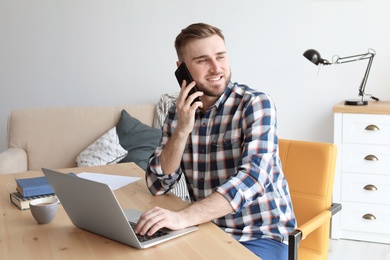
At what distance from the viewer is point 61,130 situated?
3.64 meters

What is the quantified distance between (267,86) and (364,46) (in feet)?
2.33

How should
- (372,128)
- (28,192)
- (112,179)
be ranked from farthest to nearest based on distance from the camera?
(372,128) < (112,179) < (28,192)

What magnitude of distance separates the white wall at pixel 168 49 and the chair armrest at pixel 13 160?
86cm

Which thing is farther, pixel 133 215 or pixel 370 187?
pixel 370 187

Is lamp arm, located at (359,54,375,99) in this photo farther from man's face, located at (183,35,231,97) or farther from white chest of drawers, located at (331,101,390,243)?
man's face, located at (183,35,231,97)

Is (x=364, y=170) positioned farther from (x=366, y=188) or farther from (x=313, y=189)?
(x=313, y=189)

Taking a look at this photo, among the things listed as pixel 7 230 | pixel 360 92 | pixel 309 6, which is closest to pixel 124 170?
pixel 7 230

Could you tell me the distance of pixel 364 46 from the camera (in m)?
3.65

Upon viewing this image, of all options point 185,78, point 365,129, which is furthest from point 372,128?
point 185,78

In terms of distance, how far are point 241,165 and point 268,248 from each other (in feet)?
0.93

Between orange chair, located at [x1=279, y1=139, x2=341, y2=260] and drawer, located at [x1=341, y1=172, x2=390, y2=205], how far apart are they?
140 centimetres

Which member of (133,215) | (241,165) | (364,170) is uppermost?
(241,165)

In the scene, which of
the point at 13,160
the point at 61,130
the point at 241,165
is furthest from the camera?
the point at 61,130

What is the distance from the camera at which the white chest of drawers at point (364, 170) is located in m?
3.22
